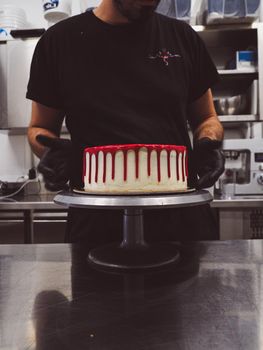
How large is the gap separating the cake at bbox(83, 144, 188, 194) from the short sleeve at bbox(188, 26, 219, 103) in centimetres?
41

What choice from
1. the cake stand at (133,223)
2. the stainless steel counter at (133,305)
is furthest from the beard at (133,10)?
the stainless steel counter at (133,305)

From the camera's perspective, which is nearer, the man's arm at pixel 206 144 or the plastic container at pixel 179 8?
the man's arm at pixel 206 144

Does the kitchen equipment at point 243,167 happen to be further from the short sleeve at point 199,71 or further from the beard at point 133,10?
the beard at point 133,10

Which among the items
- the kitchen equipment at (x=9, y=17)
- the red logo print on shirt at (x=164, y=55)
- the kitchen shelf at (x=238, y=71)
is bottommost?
the red logo print on shirt at (x=164, y=55)

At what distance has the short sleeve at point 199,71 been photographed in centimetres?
120

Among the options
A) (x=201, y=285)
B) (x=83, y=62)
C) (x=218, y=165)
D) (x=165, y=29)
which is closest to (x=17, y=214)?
(x=83, y=62)

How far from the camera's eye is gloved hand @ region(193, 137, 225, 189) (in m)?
0.86

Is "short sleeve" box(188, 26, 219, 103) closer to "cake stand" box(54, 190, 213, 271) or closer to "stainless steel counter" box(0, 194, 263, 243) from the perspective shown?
"cake stand" box(54, 190, 213, 271)

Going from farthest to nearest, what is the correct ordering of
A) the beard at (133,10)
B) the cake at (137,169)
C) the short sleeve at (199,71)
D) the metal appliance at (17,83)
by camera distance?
Answer: the metal appliance at (17,83), the short sleeve at (199,71), the beard at (133,10), the cake at (137,169)

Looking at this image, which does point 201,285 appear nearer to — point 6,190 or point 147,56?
point 147,56

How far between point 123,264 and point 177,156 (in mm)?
289

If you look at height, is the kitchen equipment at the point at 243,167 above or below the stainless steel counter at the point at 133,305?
above

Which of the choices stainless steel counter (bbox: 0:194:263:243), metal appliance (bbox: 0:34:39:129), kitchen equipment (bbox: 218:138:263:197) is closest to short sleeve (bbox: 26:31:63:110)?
stainless steel counter (bbox: 0:194:263:243)

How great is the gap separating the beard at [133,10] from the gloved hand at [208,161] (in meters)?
0.39
